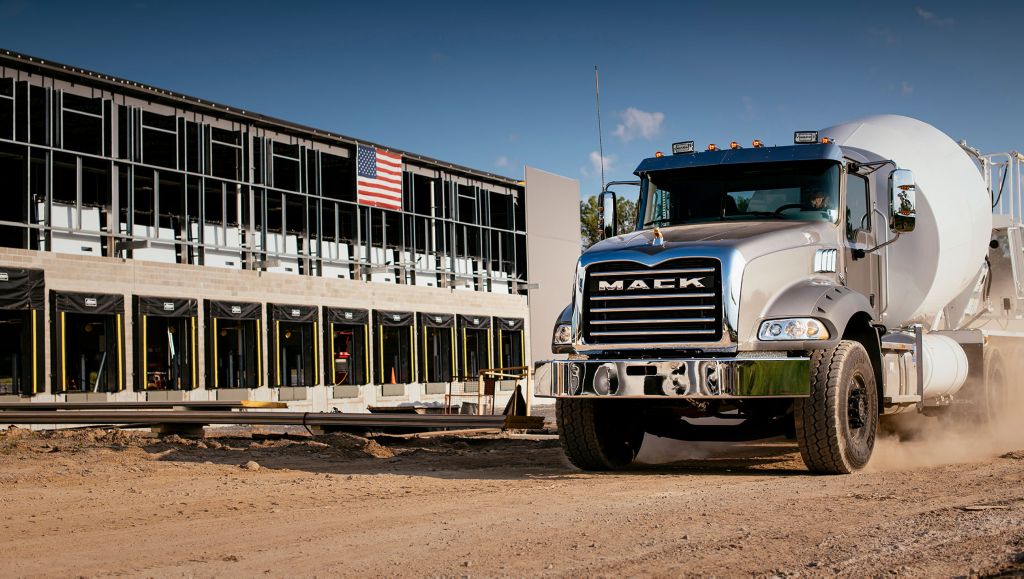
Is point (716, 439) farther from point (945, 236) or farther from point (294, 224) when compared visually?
point (294, 224)

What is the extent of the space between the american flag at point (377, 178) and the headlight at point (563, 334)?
29.7m

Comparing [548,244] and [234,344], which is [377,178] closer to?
[234,344]

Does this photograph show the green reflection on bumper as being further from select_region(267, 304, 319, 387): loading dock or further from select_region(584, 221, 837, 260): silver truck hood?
select_region(267, 304, 319, 387): loading dock

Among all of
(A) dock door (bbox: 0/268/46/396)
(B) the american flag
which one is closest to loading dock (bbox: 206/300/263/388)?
(A) dock door (bbox: 0/268/46/396)

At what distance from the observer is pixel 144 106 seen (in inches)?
1268

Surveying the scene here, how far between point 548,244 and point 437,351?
1032cm

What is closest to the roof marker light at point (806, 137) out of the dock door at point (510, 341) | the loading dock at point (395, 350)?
the loading dock at point (395, 350)

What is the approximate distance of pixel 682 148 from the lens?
12.5m

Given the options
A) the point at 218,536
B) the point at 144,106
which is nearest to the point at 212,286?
the point at 144,106

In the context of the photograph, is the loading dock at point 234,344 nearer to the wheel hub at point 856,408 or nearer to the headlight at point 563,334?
the headlight at point 563,334

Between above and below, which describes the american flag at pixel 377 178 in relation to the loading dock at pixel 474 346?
above

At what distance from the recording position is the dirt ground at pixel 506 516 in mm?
6266

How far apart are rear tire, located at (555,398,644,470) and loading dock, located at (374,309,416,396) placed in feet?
94.9

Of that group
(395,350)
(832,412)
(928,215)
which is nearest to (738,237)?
(832,412)
